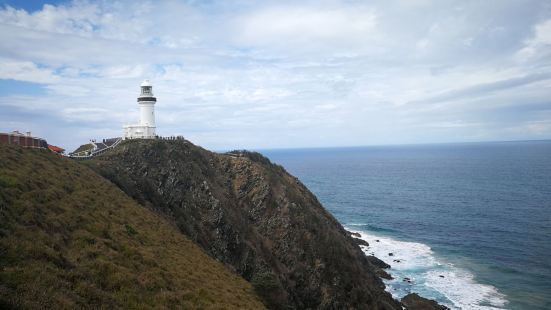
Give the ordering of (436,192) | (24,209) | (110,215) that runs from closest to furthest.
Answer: (24,209), (110,215), (436,192)

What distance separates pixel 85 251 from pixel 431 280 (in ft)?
180

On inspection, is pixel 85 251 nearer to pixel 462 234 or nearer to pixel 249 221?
pixel 249 221

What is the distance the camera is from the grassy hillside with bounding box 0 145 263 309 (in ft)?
41.7

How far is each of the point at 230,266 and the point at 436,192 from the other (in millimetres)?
105368

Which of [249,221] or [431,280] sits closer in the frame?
[249,221]

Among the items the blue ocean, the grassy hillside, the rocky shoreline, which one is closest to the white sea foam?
the blue ocean

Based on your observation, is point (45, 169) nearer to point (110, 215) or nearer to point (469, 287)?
point (110, 215)

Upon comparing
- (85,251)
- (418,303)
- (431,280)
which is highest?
(85,251)

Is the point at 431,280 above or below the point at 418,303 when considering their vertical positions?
below

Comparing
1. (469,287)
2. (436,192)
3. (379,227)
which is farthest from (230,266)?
(436,192)

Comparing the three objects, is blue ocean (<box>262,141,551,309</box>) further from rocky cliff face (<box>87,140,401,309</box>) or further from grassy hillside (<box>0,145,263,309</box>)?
grassy hillside (<box>0,145,263,309</box>)

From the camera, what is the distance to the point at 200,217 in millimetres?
39969

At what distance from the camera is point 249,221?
150 ft

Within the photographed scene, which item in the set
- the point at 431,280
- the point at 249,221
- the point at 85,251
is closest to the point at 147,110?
the point at 249,221
